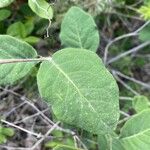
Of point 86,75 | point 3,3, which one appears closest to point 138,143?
point 86,75

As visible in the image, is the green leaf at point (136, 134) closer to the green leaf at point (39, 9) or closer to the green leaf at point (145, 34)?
the green leaf at point (39, 9)

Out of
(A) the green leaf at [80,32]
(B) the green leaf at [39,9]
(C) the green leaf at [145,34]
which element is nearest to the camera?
(B) the green leaf at [39,9]

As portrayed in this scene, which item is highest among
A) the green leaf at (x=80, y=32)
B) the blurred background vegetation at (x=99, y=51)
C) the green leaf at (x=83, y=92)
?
the green leaf at (x=83, y=92)

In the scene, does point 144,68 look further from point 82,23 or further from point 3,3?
point 3,3

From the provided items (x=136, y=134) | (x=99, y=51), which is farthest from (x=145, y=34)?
(x=136, y=134)

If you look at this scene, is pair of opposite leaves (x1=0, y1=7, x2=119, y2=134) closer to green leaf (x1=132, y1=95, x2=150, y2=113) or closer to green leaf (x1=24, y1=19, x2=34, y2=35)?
green leaf (x1=132, y1=95, x2=150, y2=113)

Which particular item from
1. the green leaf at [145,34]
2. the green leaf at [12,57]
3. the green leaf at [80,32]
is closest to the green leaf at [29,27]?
the green leaf at [80,32]
